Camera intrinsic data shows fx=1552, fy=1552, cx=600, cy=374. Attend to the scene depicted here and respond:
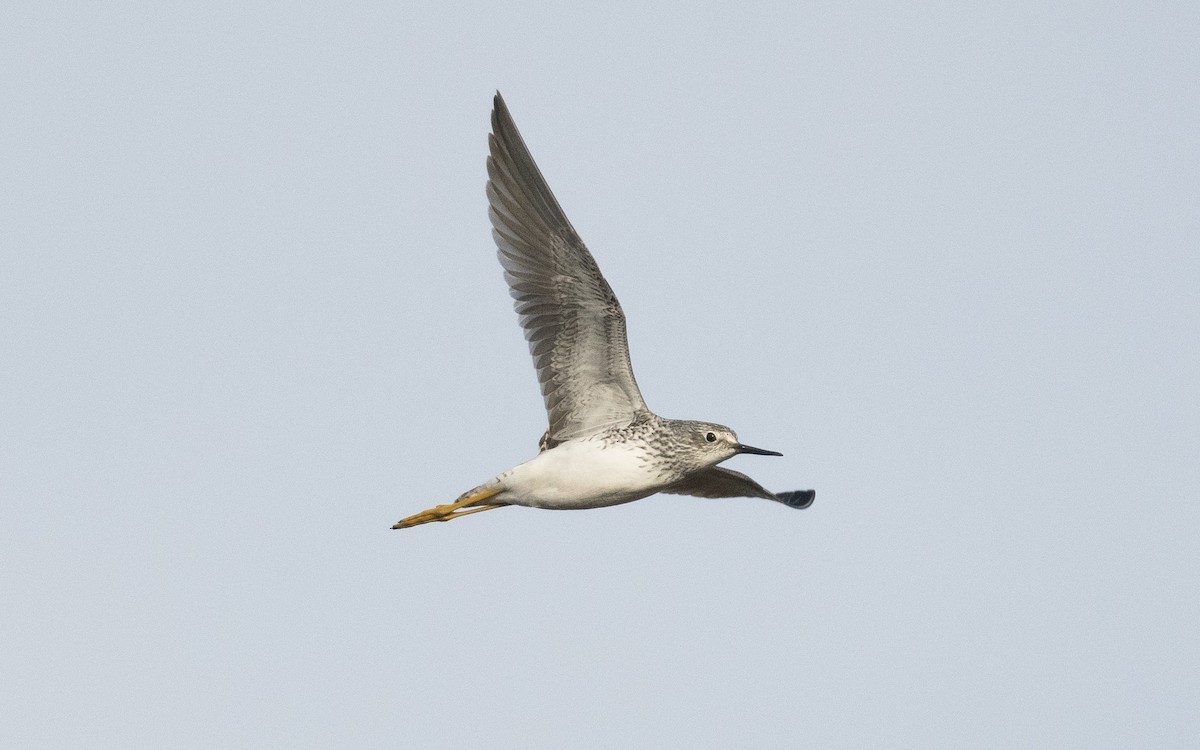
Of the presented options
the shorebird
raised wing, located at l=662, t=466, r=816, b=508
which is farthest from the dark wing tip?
the shorebird

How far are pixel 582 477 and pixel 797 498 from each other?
431 cm

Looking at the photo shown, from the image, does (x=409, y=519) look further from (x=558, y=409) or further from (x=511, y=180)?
(x=511, y=180)

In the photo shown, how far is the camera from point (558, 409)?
1734 cm

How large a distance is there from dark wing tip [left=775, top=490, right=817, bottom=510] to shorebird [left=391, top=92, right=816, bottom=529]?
2733mm

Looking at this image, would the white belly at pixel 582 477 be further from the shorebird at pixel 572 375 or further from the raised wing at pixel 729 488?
the raised wing at pixel 729 488

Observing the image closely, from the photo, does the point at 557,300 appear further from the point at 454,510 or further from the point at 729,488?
the point at 729,488

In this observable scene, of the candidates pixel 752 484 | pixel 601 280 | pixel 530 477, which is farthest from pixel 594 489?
pixel 752 484

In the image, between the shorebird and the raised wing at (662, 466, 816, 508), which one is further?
the raised wing at (662, 466, 816, 508)

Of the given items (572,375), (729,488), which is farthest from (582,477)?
(729,488)

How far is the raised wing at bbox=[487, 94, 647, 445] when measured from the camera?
660 inches

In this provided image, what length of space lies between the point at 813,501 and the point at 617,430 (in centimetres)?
399

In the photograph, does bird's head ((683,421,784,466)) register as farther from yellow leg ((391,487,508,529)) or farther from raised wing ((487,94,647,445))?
yellow leg ((391,487,508,529))

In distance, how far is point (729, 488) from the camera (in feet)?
64.7

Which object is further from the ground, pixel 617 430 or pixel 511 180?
pixel 511 180
